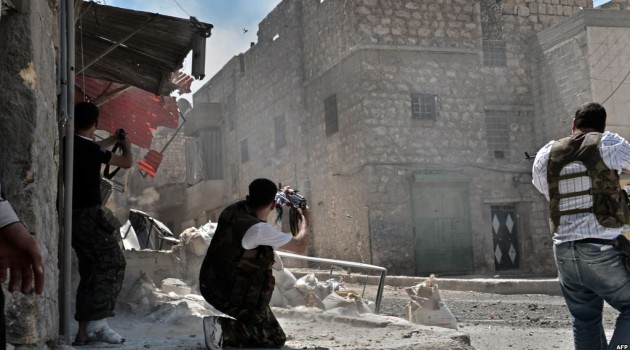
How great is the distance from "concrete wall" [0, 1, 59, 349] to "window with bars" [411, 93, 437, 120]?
43.9 feet

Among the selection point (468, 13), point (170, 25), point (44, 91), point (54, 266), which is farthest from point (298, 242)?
point (468, 13)

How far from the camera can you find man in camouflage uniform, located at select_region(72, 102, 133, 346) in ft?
12.7

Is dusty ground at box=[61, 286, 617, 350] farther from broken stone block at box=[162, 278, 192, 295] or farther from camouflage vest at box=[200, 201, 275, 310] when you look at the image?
broken stone block at box=[162, 278, 192, 295]

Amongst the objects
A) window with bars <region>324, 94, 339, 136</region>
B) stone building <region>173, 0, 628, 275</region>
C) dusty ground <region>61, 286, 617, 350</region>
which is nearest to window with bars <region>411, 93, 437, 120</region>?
stone building <region>173, 0, 628, 275</region>

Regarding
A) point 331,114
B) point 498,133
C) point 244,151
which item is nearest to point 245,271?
point 331,114

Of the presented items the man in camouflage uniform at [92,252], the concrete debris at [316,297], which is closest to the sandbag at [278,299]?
the concrete debris at [316,297]

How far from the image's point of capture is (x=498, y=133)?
16750 mm

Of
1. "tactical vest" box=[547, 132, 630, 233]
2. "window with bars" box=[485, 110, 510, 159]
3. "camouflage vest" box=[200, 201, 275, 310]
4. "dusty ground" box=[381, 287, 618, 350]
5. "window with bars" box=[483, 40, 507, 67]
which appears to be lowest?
"dusty ground" box=[381, 287, 618, 350]

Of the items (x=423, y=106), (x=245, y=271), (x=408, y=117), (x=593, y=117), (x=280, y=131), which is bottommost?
(x=245, y=271)

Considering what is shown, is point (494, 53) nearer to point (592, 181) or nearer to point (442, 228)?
point (442, 228)

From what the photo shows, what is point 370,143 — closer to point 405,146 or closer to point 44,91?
point 405,146

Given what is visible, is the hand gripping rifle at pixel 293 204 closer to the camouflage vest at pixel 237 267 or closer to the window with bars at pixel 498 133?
the camouflage vest at pixel 237 267

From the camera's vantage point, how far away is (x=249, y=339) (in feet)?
13.0

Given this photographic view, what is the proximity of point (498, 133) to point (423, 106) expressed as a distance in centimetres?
223
